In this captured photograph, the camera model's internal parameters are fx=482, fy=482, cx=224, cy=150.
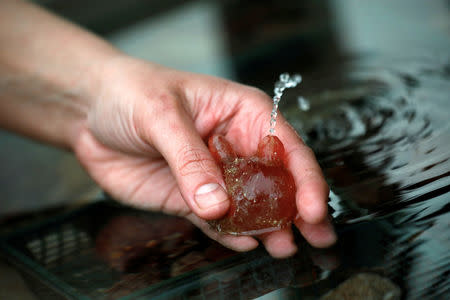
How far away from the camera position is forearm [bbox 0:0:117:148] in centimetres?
173

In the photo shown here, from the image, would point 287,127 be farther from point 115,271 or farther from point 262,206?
point 115,271

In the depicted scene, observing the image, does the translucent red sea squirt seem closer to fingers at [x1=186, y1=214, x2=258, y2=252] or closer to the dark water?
fingers at [x1=186, y1=214, x2=258, y2=252]

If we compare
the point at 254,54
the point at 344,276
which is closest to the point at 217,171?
the point at 344,276

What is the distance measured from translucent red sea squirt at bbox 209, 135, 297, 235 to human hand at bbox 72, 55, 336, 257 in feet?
0.08

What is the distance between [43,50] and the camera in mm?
1793

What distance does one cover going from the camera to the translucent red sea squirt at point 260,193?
41.4 inches

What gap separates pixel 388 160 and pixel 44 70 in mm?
1256

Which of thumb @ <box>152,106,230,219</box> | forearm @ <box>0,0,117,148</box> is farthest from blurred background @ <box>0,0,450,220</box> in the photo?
thumb @ <box>152,106,230,219</box>

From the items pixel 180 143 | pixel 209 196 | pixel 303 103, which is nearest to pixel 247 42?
pixel 303 103

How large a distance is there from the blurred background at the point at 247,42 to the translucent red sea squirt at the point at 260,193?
3.08 ft

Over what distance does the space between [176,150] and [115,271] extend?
33 cm

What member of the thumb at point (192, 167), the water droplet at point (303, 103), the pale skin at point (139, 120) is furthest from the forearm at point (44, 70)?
the water droplet at point (303, 103)

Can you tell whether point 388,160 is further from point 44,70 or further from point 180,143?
point 44,70

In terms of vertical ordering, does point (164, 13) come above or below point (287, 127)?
above
